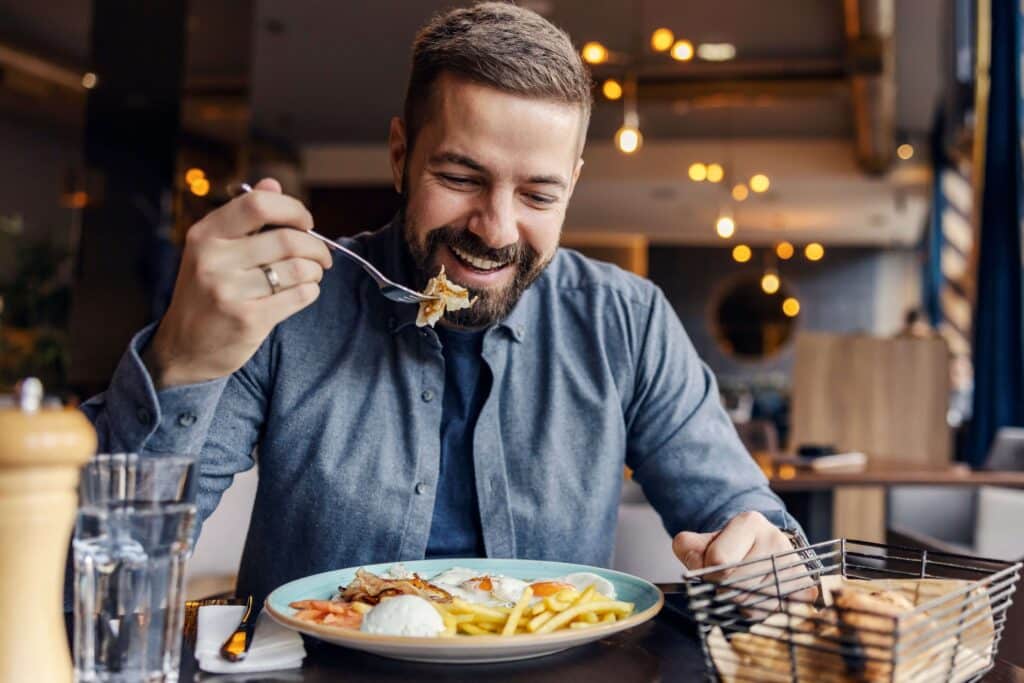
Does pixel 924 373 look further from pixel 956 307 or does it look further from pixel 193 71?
pixel 956 307

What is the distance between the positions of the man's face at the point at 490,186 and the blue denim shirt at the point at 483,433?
119 mm

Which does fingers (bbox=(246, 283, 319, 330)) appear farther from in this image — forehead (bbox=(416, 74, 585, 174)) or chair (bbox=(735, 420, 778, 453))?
chair (bbox=(735, 420, 778, 453))

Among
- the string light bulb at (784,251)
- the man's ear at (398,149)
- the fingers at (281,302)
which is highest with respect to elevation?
the string light bulb at (784,251)

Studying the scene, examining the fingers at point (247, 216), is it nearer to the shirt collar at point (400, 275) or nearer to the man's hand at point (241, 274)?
the man's hand at point (241, 274)

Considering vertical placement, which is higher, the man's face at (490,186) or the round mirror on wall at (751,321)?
the man's face at (490,186)

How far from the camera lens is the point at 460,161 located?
1.16m

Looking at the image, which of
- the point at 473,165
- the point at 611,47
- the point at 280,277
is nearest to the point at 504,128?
the point at 473,165

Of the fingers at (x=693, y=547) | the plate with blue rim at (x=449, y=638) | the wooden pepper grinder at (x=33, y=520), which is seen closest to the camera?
the wooden pepper grinder at (x=33, y=520)

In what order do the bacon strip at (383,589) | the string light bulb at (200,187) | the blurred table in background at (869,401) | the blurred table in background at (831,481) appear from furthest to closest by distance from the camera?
the string light bulb at (200,187) → the blurred table in background at (869,401) → the blurred table in background at (831,481) → the bacon strip at (383,589)

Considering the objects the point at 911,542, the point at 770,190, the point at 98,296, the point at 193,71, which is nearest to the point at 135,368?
the point at 911,542

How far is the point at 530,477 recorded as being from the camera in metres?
1.32

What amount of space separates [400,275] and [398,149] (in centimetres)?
17

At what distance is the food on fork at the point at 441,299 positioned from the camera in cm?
119

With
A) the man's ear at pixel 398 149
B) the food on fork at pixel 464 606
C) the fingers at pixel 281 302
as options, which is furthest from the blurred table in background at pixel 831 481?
the fingers at pixel 281 302
